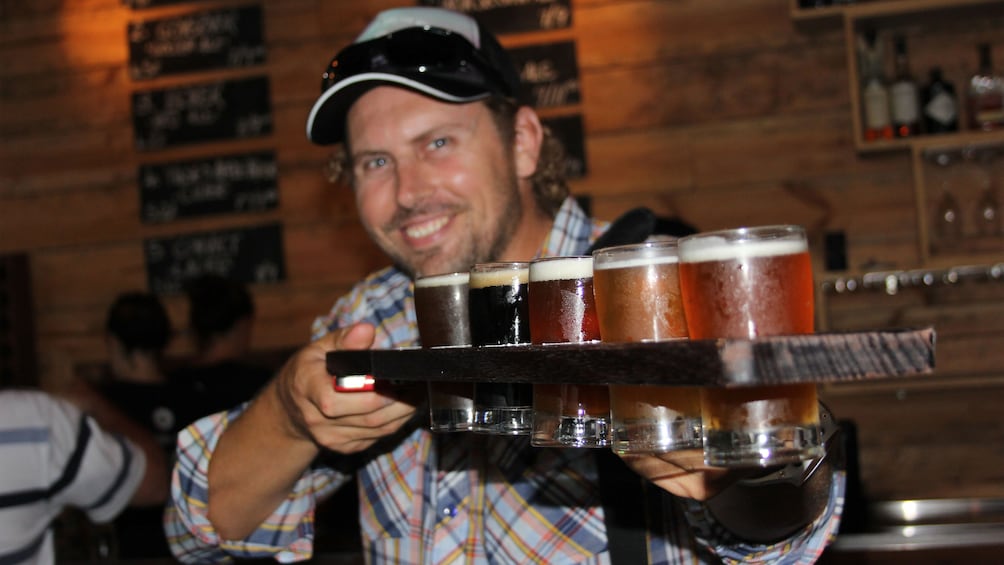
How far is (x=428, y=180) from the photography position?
1.79 m

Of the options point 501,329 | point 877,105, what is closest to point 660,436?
point 501,329

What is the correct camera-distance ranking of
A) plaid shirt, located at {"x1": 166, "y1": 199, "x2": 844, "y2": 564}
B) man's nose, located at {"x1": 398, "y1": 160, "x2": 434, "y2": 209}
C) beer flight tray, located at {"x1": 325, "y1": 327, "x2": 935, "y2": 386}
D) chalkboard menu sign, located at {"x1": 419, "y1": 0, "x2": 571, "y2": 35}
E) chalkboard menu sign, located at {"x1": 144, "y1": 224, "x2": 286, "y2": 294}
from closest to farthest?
beer flight tray, located at {"x1": 325, "y1": 327, "x2": 935, "y2": 386}
plaid shirt, located at {"x1": 166, "y1": 199, "x2": 844, "y2": 564}
man's nose, located at {"x1": 398, "y1": 160, "x2": 434, "y2": 209}
chalkboard menu sign, located at {"x1": 419, "y1": 0, "x2": 571, "y2": 35}
chalkboard menu sign, located at {"x1": 144, "y1": 224, "x2": 286, "y2": 294}

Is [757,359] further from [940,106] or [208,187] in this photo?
[208,187]

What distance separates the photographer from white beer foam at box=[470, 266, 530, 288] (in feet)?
3.98

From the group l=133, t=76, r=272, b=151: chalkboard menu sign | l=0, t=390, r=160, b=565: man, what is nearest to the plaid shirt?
l=0, t=390, r=160, b=565: man

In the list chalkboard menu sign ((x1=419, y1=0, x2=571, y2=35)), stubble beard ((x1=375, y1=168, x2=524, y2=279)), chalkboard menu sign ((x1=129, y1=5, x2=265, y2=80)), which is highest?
chalkboard menu sign ((x1=129, y1=5, x2=265, y2=80))

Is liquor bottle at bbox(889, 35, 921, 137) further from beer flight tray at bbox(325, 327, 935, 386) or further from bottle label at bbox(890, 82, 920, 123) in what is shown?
beer flight tray at bbox(325, 327, 935, 386)

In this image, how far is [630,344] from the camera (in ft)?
2.76

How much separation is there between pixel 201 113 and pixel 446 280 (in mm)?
3388

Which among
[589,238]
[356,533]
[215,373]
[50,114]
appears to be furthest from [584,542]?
[50,114]

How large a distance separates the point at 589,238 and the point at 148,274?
3.13m

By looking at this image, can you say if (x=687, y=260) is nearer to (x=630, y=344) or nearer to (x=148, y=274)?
(x=630, y=344)

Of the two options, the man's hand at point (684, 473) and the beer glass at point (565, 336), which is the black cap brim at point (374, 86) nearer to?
the beer glass at point (565, 336)

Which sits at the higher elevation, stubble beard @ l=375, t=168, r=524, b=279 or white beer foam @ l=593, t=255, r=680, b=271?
stubble beard @ l=375, t=168, r=524, b=279
